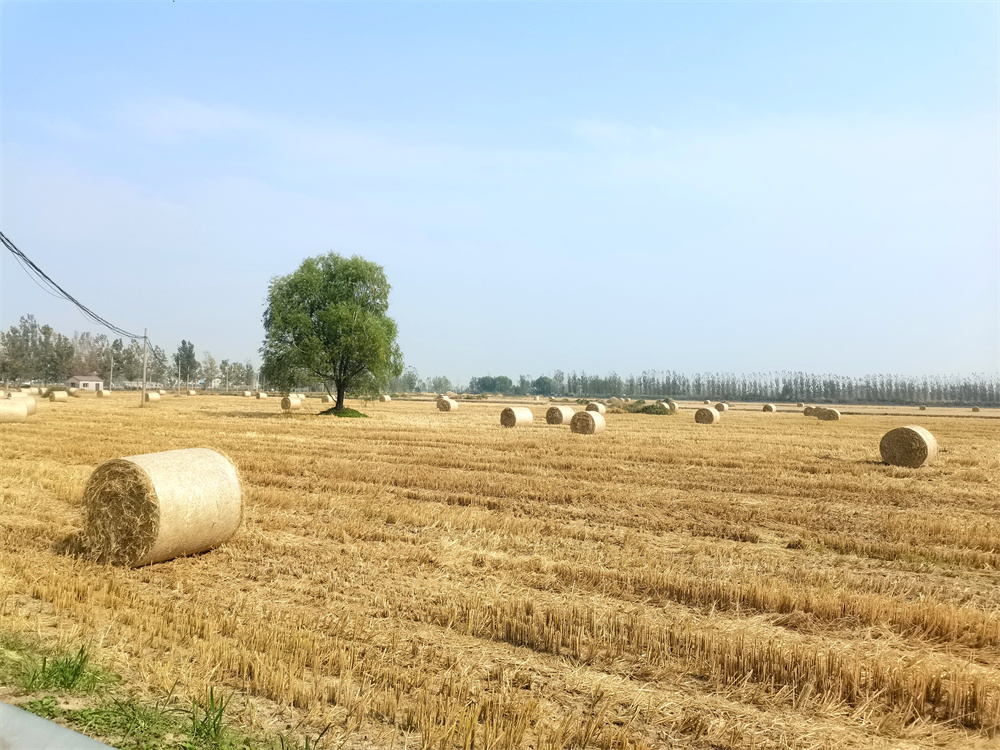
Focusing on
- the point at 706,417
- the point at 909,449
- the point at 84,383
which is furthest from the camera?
the point at 84,383

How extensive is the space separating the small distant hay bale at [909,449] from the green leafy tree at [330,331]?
87.7 feet

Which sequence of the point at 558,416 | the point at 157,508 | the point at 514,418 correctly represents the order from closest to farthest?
the point at 157,508 → the point at 514,418 → the point at 558,416

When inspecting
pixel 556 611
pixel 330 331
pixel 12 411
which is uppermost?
pixel 330 331

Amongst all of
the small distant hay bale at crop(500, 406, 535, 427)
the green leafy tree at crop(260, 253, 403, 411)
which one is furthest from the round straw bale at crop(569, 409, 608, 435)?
the green leafy tree at crop(260, 253, 403, 411)

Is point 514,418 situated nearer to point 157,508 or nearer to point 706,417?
point 706,417

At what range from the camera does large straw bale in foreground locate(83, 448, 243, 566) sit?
26.6 feet

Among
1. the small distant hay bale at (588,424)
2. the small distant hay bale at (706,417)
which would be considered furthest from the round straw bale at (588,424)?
the small distant hay bale at (706,417)

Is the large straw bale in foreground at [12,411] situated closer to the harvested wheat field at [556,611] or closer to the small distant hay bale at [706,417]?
the harvested wheat field at [556,611]

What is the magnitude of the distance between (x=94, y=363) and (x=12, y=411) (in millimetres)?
127421

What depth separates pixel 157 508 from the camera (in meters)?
8.12

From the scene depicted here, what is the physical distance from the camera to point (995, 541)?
31.4 ft

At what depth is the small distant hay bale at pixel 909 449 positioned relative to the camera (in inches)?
749

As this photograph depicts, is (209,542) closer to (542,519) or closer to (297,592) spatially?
(297,592)

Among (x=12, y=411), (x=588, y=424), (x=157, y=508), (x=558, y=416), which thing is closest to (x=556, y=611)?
(x=157, y=508)
